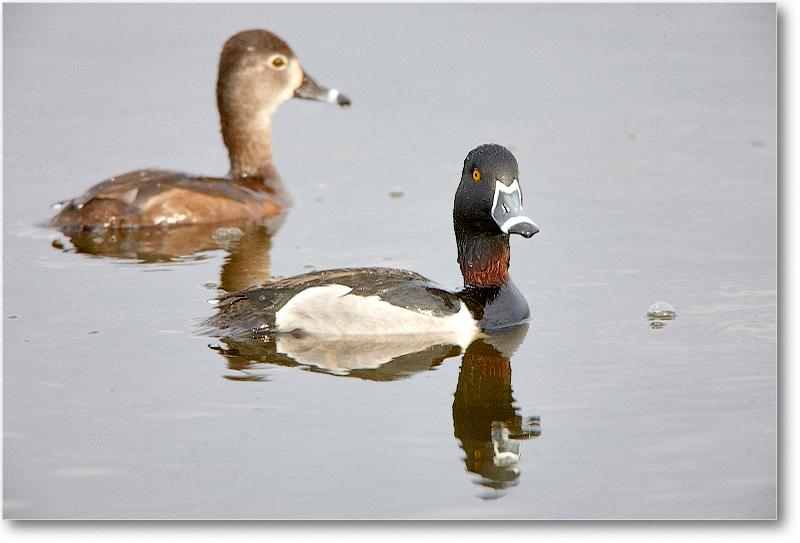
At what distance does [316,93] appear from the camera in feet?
37.9

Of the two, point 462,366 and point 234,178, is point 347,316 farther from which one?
point 234,178

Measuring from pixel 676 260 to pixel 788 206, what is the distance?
2046mm

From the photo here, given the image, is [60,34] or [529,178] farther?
[60,34]

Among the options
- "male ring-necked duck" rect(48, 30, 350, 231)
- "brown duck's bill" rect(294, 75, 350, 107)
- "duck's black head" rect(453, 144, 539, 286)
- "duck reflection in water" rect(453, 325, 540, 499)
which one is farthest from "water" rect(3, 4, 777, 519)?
"brown duck's bill" rect(294, 75, 350, 107)

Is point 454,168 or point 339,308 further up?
point 339,308

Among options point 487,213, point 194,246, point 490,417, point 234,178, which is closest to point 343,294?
point 487,213

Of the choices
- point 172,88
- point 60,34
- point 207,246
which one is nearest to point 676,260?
point 207,246

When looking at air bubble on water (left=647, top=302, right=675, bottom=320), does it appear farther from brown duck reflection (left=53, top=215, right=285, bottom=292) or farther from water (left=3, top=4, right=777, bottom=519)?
brown duck reflection (left=53, top=215, right=285, bottom=292)

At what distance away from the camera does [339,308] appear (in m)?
7.15

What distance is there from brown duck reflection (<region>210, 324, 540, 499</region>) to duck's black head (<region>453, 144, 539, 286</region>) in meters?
0.49

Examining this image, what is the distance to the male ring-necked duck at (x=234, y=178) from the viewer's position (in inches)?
399

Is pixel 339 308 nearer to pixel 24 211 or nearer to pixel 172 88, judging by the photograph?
pixel 24 211

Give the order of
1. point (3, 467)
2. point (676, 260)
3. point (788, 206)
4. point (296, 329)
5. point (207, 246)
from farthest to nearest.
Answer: point (207, 246), point (676, 260), point (296, 329), point (788, 206), point (3, 467)

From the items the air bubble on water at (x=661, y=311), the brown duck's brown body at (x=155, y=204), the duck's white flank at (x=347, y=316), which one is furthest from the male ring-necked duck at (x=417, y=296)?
the brown duck's brown body at (x=155, y=204)
